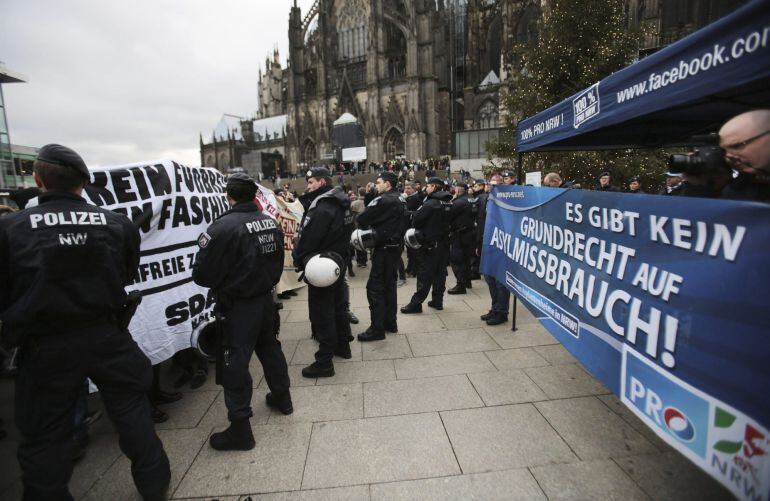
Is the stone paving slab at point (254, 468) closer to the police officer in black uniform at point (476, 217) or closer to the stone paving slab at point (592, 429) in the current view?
the stone paving slab at point (592, 429)

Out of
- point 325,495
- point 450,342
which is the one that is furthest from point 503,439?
point 450,342

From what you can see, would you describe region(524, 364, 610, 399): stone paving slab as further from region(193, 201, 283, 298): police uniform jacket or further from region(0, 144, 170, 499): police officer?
region(0, 144, 170, 499): police officer

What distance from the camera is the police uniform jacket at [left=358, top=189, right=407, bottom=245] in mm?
4875

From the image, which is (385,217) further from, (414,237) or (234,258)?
(234,258)

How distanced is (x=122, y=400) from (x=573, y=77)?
12580 mm

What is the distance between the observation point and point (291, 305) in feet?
22.8

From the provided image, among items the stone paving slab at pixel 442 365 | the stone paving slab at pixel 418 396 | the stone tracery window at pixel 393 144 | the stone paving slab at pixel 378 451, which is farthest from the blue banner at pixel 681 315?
the stone tracery window at pixel 393 144

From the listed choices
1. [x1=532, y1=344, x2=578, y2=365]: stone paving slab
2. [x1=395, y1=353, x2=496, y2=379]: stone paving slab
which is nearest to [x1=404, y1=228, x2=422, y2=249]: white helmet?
[x1=395, y1=353, x2=496, y2=379]: stone paving slab

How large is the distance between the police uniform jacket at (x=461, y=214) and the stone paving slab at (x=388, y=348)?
270 centimetres

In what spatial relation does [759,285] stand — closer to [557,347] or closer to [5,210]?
[557,347]

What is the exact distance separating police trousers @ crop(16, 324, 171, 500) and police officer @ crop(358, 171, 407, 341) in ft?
9.76

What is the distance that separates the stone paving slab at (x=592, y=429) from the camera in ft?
8.91

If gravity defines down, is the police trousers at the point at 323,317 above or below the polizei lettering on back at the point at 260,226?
below

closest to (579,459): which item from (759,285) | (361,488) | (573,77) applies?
(361,488)
